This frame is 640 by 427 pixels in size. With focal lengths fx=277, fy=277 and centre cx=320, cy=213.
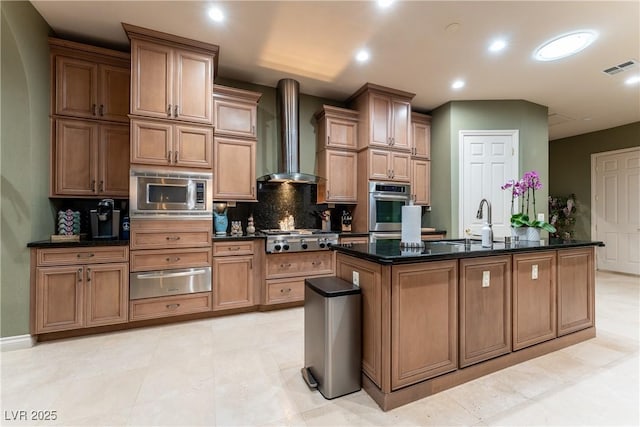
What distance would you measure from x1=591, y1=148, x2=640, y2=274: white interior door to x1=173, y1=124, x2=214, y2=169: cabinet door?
782 centimetres

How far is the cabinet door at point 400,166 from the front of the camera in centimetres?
436

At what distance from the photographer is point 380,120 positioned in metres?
4.23

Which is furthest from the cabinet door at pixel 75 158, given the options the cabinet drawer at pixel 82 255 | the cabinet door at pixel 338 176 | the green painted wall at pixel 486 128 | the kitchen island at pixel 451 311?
the green painted wall at pixel 486 128

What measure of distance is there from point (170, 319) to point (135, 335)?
1.19 feet

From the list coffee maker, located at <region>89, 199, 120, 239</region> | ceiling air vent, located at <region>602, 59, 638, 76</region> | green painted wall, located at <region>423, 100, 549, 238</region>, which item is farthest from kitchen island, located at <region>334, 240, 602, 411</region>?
ceiling air vent, located at <region>602, 59, 638, 76</region>

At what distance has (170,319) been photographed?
3.08m

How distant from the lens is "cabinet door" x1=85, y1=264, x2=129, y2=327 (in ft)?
8.86

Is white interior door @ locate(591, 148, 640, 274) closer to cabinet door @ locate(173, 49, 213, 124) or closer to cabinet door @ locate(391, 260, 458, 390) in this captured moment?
cabinet door @ locate(391, 260, 458, 390)

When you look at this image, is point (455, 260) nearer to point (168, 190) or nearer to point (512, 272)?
point (512, 272)

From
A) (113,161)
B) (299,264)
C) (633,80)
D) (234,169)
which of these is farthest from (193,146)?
(633,80)

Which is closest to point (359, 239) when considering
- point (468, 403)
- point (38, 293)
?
point (468, 403)

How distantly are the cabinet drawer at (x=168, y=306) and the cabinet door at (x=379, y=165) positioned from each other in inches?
110

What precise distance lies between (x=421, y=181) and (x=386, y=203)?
1.05m

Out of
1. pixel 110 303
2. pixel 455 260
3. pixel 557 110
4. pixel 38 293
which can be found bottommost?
pixel 110 303
